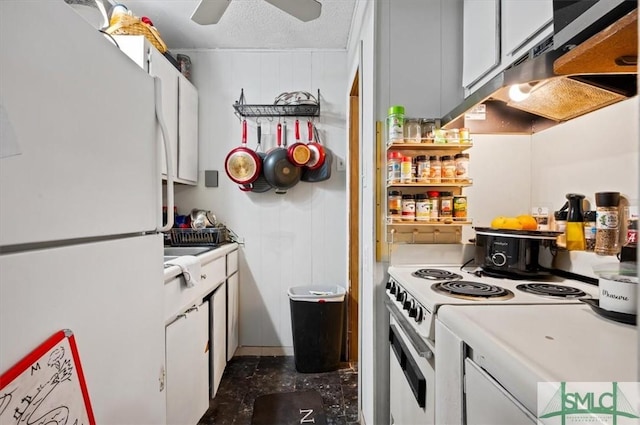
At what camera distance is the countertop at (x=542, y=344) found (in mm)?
515

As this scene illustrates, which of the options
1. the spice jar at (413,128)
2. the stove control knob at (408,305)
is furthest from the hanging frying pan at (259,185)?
the stove control knob at (408,305)

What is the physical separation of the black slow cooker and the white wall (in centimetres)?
145

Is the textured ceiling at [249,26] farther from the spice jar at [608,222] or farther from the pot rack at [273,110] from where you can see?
the spice jar at [608,222]

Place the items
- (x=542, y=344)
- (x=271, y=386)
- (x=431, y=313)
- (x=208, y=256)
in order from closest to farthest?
(x=542, y=344) → (x=431, y=313) → (x=208, y=256) → (x=271, y=386)

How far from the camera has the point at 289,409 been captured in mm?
1922

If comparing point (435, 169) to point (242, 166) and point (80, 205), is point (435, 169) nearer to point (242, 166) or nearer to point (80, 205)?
point (80, 205)

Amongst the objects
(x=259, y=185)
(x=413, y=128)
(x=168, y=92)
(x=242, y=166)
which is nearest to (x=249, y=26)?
(x=168, y=92)

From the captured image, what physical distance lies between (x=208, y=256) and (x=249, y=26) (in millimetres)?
1641

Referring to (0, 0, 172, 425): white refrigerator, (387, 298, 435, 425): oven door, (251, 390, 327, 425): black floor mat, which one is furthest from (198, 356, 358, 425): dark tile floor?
(0, 0, 172, 425): white refrigerator

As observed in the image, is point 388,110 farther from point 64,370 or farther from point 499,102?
point 64,370

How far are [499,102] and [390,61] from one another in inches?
20.9

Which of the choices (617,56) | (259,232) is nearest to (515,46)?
(617,56)

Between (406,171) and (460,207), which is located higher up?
(406,171)

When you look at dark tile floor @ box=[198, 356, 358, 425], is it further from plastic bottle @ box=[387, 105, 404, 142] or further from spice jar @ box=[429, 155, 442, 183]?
plastic bottle @ box=[387, 105, 404, 142]
